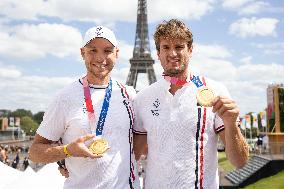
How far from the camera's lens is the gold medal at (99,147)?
3.02m

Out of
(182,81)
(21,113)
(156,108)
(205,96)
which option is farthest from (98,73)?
(21,113)

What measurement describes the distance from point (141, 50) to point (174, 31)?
214 ft

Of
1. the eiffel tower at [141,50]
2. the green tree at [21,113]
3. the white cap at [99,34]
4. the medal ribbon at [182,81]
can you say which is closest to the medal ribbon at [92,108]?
the white cap at [99,34]

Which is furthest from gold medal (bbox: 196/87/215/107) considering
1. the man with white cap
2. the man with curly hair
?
the man with white cap

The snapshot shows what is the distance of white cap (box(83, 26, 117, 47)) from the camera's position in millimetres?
3354

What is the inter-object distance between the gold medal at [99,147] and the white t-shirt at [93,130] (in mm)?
170

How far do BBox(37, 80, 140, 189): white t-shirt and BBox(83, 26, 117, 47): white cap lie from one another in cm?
40

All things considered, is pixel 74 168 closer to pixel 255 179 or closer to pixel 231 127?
pixel 231 127

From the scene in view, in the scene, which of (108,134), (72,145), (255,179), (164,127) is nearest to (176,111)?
(164,127)

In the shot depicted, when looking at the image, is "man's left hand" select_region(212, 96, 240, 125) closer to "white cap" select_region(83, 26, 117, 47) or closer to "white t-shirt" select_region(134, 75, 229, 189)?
"white t-shirt" select_region(134, 75, 229, 189)

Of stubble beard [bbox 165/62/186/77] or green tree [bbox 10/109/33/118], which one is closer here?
stubble beard [bbox 165/62/186/77]

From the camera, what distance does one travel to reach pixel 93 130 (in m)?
3.25

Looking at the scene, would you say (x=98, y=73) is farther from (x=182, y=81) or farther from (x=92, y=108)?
(x=182, y=81)

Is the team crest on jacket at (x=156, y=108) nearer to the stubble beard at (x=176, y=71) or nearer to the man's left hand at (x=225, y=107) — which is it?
the stubble beard at (x=176, y=71)
